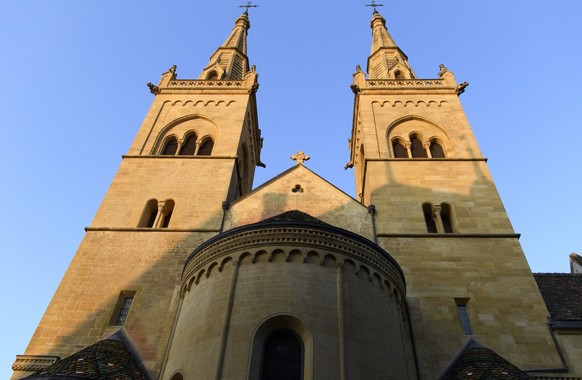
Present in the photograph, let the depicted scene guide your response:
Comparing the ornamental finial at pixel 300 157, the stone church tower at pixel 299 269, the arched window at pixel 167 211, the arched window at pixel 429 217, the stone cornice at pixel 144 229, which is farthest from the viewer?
the ornamental finial at pixel 300 157

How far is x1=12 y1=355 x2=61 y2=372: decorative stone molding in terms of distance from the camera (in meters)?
12.6

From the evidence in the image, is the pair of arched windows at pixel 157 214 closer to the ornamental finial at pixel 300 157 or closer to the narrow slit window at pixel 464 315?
the ornamental finial at pixel 300 157

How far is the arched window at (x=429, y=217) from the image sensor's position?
56.6 ft

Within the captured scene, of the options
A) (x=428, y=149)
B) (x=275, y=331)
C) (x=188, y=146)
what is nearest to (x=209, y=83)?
(x=188, y=146)

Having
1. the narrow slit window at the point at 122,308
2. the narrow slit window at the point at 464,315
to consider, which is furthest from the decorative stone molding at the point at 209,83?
the narrow slit window at the point at 464,315

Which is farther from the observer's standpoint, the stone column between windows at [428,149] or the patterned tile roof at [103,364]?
the stone column between windows at [428,149]

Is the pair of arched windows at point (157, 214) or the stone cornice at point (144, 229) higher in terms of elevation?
the pair of arched windows at point (157, 214)

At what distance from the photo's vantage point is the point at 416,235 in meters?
16.2

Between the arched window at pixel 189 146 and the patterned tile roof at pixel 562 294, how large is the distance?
14801 mm

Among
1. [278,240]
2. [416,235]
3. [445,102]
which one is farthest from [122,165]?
[445,102]

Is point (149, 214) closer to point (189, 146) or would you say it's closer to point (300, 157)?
point (189, 146)

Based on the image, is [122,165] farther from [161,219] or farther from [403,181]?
[403,181]

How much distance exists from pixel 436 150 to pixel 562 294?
24.4ft

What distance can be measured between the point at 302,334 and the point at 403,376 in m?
2.57
